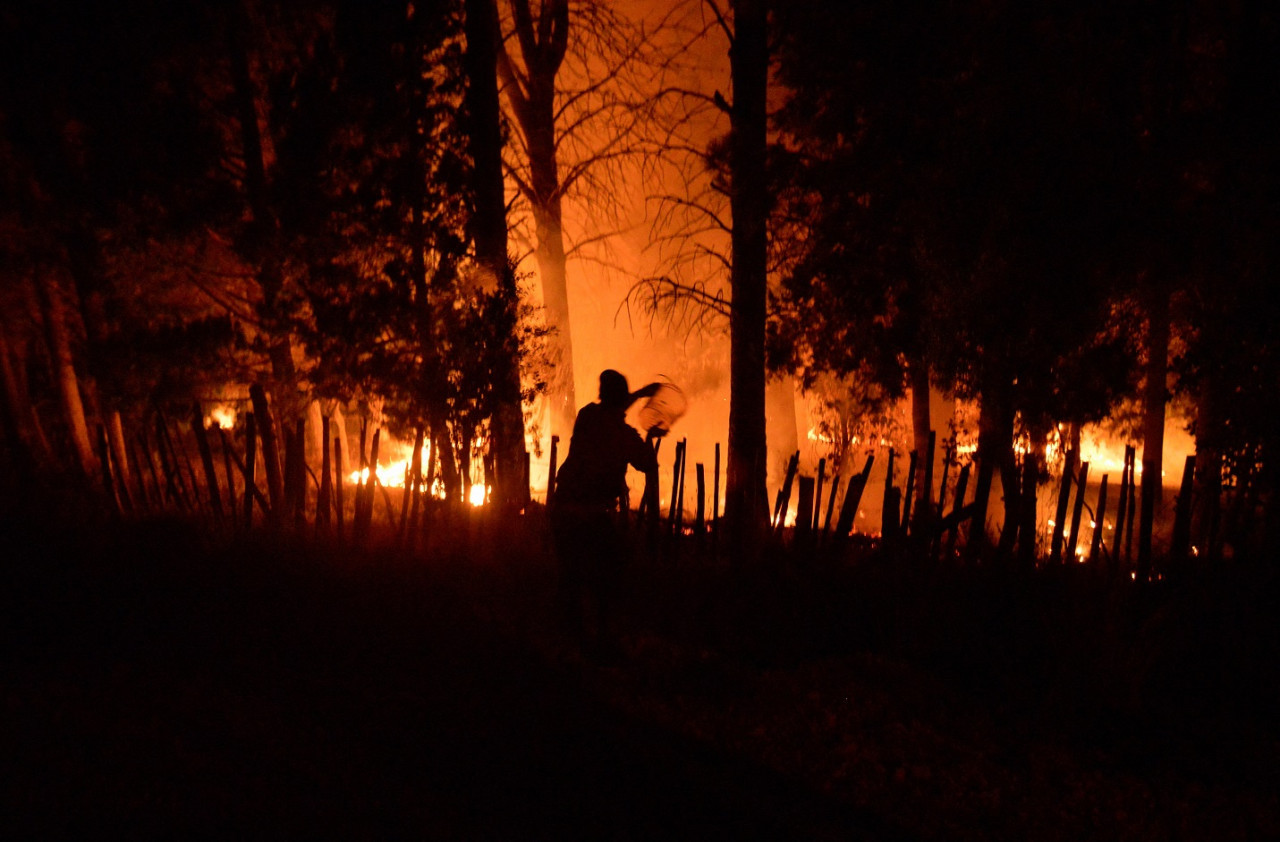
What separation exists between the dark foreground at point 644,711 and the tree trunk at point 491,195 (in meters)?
2.02

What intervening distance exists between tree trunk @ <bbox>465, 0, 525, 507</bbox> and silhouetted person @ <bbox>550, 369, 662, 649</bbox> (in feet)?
8.01

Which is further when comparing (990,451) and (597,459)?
(990,451)

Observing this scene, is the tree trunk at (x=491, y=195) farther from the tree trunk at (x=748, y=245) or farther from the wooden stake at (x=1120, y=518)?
the wooden stake at (x=1120, y=518)

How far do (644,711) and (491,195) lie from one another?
5.91 m

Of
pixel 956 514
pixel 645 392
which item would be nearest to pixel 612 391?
pixel 645 392

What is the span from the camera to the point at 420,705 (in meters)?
3.96

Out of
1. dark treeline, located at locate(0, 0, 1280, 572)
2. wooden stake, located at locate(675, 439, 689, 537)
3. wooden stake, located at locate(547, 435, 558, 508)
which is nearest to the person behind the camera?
wooden stake, located at locate(547, 435, 558, 508)

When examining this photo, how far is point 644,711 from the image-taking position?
403cm

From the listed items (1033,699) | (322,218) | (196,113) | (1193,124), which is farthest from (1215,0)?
(196,113)

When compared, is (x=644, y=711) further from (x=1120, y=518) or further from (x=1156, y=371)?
(x=1156, y=371)

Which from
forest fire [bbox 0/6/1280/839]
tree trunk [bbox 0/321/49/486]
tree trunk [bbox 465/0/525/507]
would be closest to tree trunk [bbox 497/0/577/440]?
forest fire [bbox 0/6/1280/839]

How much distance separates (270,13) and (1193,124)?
8.80 metres

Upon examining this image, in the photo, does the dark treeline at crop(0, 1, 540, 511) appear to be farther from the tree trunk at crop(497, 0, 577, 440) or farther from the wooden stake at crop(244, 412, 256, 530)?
the tree trunk at crop(497, 0, 577, 440)

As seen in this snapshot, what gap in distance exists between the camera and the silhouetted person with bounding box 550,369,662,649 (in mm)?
4656
